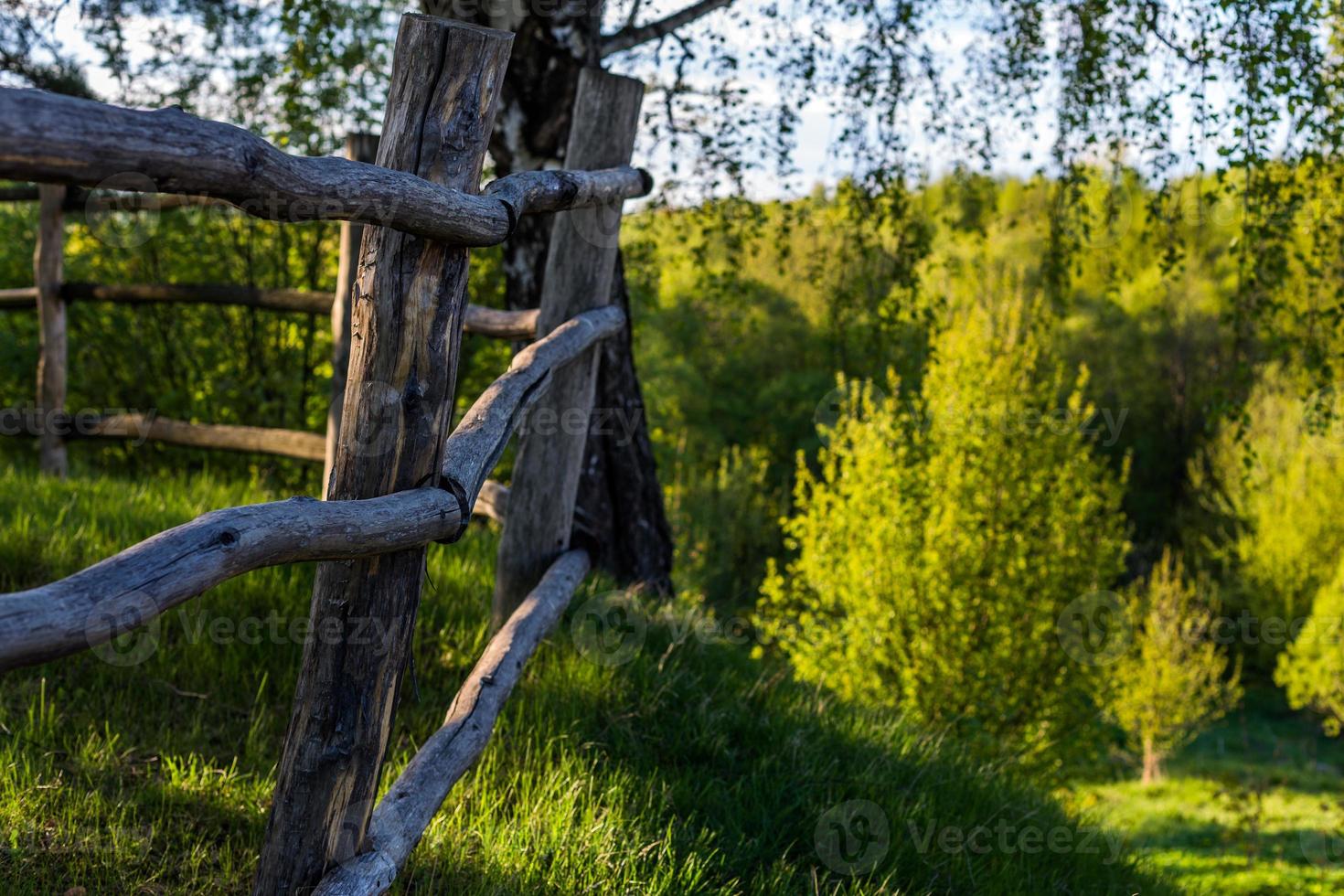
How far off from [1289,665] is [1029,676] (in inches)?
470

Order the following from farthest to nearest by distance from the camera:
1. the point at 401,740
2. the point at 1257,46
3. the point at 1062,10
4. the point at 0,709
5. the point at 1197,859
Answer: the point at 1197,859, the point at 1062,10, the point at 1257,46, the point at 401,740, the point at 0,709

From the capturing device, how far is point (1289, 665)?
21.6 meters

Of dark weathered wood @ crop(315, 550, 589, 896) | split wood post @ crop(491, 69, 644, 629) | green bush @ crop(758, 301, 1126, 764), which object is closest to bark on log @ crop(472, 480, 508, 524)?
split wood post @ crop(491, 69, 644, 629)

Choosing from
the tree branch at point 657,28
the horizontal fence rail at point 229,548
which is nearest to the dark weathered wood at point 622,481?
the tree branch at point 657,28

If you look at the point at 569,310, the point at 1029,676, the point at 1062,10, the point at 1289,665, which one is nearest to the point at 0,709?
the point at 569,310

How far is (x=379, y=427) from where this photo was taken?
1.92 metres

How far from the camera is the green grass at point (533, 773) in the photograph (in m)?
2.42

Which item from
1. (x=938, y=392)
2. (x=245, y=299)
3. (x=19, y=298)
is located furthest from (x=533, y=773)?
(x=938, y=392)

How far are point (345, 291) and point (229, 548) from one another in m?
2.73

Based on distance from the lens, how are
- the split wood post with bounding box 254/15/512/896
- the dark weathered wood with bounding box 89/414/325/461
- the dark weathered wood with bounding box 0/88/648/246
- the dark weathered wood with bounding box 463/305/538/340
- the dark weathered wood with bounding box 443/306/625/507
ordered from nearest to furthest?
the dark weathered wood with bounding box 0/88/648/246 → the split wood post with bounding box 254/15/512/896 → the dark weathered wood with bounding box 443/306/625/507 → the dark weathered wood with bounding box 463/305/538/340 → the dark weathered wood with bounding box 89/414/325/461

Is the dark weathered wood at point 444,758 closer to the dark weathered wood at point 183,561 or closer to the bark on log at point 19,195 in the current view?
the dark weathered wood at point 183,561

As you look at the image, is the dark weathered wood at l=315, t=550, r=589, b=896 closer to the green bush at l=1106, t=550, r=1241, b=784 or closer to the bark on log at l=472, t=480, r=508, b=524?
the bark on log at l=472, t=480, r=508, b=524

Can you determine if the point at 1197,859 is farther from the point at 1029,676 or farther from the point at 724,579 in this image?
the point at 724,579

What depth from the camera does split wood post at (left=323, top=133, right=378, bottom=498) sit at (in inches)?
153
